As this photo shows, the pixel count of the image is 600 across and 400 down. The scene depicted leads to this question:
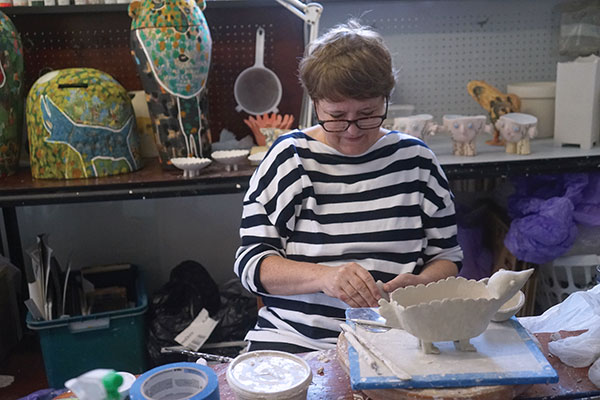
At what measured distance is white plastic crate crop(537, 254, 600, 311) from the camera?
221 centimetres

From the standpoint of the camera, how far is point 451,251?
4.86ft

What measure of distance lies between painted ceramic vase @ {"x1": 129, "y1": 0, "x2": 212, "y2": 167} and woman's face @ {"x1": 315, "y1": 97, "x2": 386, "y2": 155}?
2.62 ft

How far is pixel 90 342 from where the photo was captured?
223 cm

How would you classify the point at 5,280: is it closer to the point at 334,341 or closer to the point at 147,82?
the point at 147,82

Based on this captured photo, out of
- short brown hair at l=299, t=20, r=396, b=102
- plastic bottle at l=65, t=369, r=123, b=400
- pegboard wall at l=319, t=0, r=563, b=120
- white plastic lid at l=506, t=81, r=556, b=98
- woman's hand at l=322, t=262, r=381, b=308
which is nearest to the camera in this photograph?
plastic bottle at l=65, t=369, r=123, b=400

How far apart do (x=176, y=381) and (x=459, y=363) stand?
0.40 metres

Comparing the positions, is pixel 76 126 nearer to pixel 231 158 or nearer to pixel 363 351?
pixel 231 158

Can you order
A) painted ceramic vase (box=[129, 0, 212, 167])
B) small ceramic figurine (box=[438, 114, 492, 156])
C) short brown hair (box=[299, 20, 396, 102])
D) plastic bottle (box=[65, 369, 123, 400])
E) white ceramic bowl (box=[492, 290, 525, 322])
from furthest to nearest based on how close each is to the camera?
small ceramic figurine (box=[438, 114, 492, 156]) < painted ceramic vase (box=[129, 0, 212, 167]) < short brown hair (box=[299, 20, 396, 102]) < white ceramic bowl (box=[492, 290, 525, 322]) < plastic bottle (box=[65, 369, 123, 400])

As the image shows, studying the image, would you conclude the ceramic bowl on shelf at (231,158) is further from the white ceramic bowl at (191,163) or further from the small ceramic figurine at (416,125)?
the small ceramic figurine at (416,125)

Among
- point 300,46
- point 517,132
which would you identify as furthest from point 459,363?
point 300,46

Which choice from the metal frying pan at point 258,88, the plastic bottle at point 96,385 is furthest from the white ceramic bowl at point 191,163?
the plastic bottle at point 96,385

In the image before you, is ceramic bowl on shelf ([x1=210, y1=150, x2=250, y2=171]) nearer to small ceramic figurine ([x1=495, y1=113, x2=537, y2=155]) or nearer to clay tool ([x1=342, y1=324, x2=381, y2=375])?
small ceramic figurine ([x1=495, y1=113, x2=537, y2=155])

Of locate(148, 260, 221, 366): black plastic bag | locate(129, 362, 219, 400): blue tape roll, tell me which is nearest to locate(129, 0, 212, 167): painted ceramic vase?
locate(148, 260, 221, 366): black plastic bag

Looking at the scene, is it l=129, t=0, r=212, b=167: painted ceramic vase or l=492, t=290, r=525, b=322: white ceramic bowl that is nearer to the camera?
l=492, t=290, r=525, b=322: white ceramic bowl
